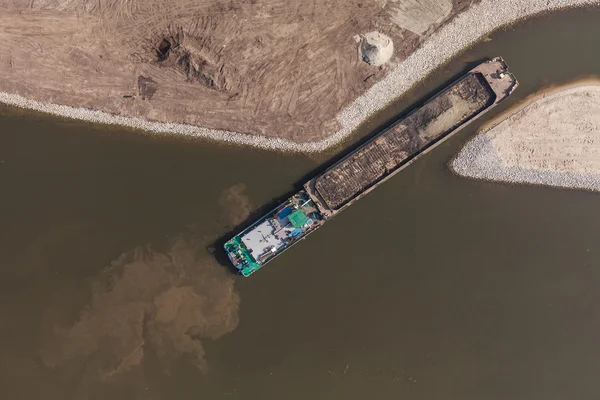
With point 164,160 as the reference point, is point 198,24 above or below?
above

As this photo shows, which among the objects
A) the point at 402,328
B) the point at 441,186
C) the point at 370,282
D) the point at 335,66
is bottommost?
the point at 402,328

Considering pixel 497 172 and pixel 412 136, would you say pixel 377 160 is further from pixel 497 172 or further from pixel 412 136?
pixel 497 172

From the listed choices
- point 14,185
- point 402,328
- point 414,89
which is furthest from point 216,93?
point 402,328

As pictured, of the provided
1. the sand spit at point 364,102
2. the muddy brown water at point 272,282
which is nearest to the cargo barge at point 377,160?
the muddy brown water at point 272,282

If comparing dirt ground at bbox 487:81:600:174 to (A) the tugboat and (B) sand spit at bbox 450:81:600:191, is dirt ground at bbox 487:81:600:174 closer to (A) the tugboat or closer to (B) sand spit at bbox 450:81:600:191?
(B) sand spit at bbox 450:81:600:191

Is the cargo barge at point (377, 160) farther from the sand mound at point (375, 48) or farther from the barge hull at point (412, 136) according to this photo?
the sand mound at point (375, 48)

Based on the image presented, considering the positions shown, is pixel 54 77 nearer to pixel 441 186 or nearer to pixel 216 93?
pixel 216 93
